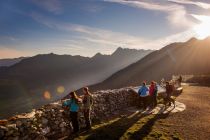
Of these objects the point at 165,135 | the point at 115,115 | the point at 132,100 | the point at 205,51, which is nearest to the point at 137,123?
the point at 165,135

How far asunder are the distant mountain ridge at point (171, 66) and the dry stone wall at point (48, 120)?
451 feet

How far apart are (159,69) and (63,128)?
16681 centimetres

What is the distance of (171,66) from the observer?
6900 inches

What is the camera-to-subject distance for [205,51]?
17625 cm

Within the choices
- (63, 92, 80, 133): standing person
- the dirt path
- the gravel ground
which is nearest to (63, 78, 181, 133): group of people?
(63, 92, 80, 133): standing person

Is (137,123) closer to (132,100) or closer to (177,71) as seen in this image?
(132,100)

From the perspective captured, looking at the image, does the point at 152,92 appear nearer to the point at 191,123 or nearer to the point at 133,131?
the point at 191,123

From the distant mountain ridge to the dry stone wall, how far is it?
137552 millimetres

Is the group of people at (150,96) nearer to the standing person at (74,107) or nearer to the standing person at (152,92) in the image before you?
the standing person at (152,92)

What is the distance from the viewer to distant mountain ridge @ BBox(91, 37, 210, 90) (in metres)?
163

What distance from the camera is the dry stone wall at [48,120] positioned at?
12466mm

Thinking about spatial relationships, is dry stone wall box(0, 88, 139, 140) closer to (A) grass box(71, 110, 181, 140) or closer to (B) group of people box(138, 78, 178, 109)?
(A) grass box(71, 110, 181, 140)

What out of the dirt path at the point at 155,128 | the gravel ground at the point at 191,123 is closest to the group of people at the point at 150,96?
the gravel ground at the point at 191,123

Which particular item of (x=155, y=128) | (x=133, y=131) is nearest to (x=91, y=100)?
(x=133, y=131)
